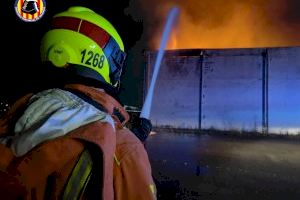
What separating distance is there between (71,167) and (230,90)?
25.5 feet

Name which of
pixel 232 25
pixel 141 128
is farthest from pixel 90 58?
pixel 232 25

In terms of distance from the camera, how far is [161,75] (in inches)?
352

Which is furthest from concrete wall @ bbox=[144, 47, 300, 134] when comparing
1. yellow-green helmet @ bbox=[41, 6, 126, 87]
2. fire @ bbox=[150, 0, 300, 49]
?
yellow-green helmet @ bbox=[41, 6, 126, 87]

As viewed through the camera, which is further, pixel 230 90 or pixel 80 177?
pixel 230 90

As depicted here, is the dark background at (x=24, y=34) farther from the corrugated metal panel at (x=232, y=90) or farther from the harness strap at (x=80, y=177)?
the harness strap at (x=80, y=177)

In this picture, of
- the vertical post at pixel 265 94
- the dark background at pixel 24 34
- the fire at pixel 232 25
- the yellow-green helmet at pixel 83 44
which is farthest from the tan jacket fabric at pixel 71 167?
the dark background at pixel 24 34

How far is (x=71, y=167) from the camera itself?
38.0 inches

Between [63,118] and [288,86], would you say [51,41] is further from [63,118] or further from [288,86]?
[288,86]

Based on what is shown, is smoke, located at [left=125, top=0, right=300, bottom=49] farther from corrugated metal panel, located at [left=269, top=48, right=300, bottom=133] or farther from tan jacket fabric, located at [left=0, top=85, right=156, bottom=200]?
tan jacket fabric, located at [left=0, top=85, right=156, bottom=200]

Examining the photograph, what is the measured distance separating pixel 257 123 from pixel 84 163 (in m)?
7.75

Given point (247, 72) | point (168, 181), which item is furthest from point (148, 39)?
point (168, 181)

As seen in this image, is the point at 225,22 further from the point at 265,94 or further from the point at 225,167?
the point at 225,167

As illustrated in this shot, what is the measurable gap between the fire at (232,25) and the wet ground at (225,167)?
5.38m

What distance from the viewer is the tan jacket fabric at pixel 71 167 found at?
94 cm
